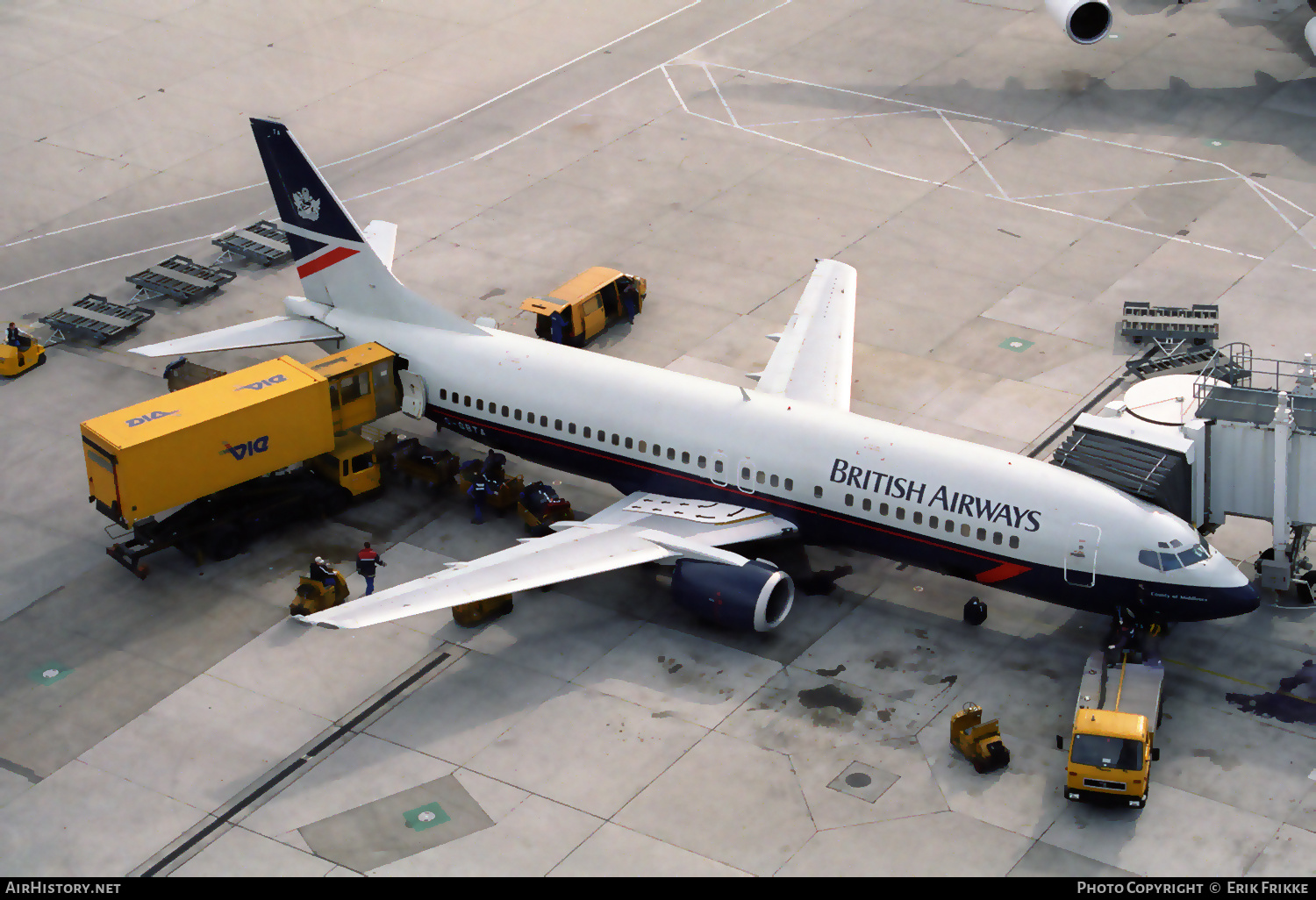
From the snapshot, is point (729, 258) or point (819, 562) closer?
point (819, 562)

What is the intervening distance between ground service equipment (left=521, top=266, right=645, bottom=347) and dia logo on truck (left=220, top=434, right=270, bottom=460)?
42.0 feet

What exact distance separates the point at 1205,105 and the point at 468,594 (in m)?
47.9

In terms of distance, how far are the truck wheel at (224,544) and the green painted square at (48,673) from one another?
5548 millimetres

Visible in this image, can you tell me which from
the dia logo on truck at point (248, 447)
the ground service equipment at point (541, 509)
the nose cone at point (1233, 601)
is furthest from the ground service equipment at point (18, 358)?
the nose cone at point (1233, 601)

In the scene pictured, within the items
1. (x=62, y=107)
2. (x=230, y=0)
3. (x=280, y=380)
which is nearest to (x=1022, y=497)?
(x=280, y=380)

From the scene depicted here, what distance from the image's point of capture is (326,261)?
5100 centimetres

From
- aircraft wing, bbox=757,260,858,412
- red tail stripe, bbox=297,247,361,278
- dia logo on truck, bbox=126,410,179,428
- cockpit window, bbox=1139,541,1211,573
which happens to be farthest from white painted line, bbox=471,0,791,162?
cockpit window, bbox=1139,541,1211,573

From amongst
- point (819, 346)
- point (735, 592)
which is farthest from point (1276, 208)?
point (735, 592)

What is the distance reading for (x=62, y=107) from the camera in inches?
2972

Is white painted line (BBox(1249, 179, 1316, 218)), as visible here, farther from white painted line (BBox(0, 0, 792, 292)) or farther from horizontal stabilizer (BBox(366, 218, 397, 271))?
horizontal stabilizer (BBox(366, 218, 397, 271))

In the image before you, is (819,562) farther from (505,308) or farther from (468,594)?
(505,308)

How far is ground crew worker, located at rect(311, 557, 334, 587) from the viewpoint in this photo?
43531 mm

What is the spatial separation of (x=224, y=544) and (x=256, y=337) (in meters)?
Result: 7.59
